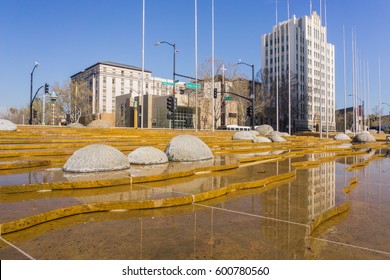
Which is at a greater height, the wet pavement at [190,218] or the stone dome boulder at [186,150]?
the stone dome boulder at [186,150]

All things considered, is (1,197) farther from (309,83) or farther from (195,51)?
(309,83)

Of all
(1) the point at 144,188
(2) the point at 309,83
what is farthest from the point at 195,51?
(2) the point at 309,83

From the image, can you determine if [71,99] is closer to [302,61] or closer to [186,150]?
[186,150]

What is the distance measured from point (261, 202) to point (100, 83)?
361 ft

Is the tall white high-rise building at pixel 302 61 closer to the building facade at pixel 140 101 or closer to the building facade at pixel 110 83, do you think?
the building facade at pixel 140 101

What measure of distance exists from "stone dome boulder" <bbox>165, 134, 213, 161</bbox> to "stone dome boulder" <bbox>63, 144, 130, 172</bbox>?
2042 mm

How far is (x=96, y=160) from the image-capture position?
19.3ft

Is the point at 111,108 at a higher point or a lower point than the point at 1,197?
higher

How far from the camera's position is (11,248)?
2.55 m

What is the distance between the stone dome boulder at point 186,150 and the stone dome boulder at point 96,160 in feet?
6.70

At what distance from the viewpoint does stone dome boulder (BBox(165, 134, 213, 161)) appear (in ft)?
26.7

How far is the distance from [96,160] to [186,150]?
298 cm

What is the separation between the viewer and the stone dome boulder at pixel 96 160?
19.0 feet

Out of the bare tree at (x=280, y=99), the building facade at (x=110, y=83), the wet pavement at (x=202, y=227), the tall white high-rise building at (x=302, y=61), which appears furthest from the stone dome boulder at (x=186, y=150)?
the building facade at (x=110, y=83)
